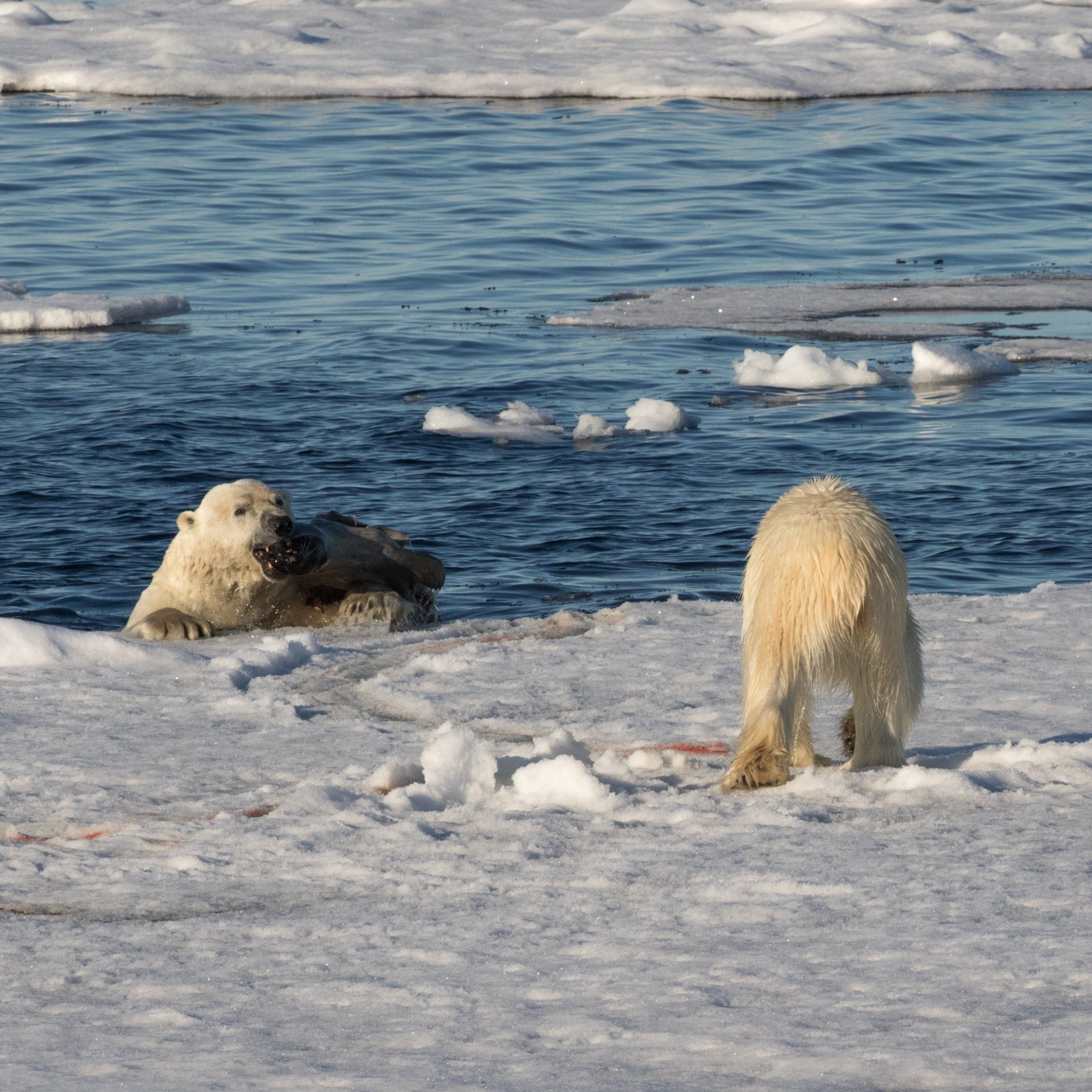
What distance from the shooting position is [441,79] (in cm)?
2172

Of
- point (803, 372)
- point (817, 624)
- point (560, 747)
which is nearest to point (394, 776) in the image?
point (560, 747)

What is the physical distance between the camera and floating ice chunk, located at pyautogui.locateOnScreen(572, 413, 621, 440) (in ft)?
32.3

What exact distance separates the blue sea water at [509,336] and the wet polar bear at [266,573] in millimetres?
491

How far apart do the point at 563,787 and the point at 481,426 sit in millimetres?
6216

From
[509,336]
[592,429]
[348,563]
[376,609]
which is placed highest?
[509,336]

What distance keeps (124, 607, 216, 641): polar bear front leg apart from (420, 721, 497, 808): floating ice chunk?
2.73m

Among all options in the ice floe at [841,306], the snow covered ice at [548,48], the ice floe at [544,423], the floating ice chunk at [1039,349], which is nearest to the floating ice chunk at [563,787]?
the ice floe at [544,423]

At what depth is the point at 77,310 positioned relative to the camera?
12.9m

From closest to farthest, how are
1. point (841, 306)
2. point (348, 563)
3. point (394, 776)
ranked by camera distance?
point (394, 776) < point (348, 563) < point (841, 306)

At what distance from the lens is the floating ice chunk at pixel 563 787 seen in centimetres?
395

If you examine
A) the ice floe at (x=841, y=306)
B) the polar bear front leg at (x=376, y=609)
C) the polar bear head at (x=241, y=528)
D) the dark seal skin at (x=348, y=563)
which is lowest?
the polar bear front leg at (x=376, y=609)

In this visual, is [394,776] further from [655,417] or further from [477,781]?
[655,417]

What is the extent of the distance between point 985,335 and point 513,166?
8.07 metres

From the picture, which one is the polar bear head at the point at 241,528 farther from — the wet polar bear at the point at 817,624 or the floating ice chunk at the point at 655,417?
the floating ice chunk at the point at 655,417
